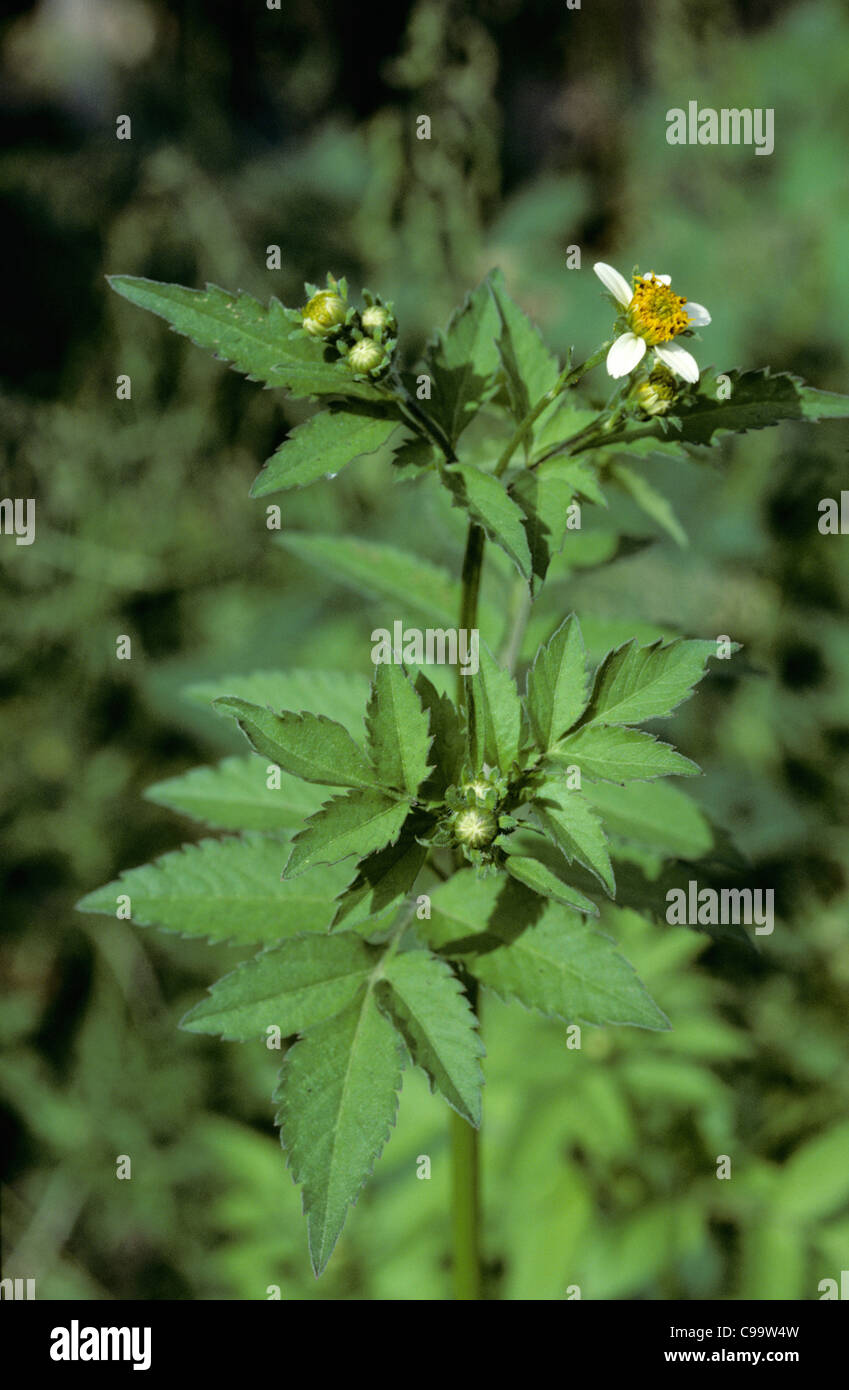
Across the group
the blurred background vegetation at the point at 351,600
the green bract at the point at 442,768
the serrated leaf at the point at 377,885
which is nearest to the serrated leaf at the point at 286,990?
the green bract at the point at 442,768

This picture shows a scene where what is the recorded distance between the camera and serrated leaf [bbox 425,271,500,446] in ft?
3.62

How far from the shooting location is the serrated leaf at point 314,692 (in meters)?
1.38

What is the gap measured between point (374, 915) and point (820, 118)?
401 centimetres

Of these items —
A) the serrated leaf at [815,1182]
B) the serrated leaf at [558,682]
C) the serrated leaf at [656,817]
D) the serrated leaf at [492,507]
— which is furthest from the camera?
the serrated leaf at [815,1182]

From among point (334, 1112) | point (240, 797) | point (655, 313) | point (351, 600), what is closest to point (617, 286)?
point (655, 313)

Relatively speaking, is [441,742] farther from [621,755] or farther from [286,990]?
[286,990]

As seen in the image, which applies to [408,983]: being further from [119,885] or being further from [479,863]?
[119,885]

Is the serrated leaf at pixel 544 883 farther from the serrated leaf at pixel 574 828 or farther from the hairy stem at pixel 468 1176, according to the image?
the hairy stem at pixel 468 1176

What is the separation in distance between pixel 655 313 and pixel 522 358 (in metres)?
0.16

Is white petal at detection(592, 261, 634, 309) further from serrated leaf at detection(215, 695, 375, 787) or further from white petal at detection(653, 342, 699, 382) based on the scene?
serrated leaf at detection(215, 695, 375, 787)

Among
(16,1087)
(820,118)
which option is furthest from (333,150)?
(16,1087)

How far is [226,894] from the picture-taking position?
4.06ft

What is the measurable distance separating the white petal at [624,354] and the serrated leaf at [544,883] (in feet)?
1.43

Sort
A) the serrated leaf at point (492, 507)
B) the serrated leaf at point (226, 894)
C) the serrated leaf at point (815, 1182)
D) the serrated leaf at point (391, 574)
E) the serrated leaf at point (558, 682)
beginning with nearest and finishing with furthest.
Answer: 1. the serrated leaf at point (492, 507)
2. the serrated leaf at point (558, 682)
3. the serrated leaf at point (226, 894)
4. the serrated leaf at point (391, 574)
5. the serrated leaf at point (815, 1182)
